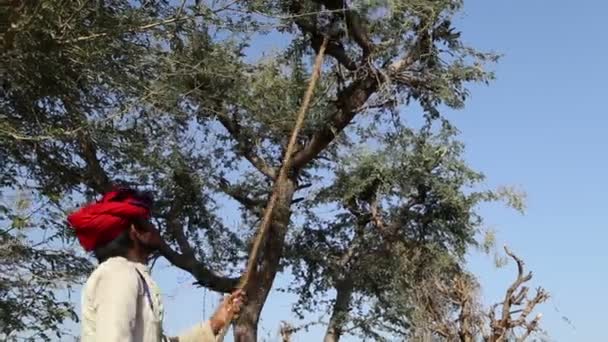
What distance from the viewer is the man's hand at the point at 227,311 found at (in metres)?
2.61

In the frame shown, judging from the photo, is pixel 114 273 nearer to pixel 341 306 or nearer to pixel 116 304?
pixel 116 304

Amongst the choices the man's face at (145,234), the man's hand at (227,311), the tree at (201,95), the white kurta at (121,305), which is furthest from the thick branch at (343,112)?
the white kurta at (121,305)

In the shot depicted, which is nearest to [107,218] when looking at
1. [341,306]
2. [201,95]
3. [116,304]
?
[116,304]

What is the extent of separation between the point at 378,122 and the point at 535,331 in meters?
4.58

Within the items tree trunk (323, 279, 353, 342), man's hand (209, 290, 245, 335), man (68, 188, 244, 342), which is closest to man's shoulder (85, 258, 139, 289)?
man (68, 188, 244, 342)

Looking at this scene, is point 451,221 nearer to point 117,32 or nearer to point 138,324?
point 117,32

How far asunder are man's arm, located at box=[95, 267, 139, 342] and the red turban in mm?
121

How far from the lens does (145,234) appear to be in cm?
232

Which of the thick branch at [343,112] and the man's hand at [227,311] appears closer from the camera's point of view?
the man's hand at [227,311]

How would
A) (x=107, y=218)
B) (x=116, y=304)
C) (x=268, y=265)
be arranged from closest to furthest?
(x=116, y=304) < (x=107, y=218) < (x=268, y=265)

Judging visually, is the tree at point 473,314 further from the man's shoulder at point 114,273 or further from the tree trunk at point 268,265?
the man's shoulder at point 114,273

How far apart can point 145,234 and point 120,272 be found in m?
0.17

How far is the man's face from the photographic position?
229 centimetres

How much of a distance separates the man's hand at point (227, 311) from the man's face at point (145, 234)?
1.17ft
